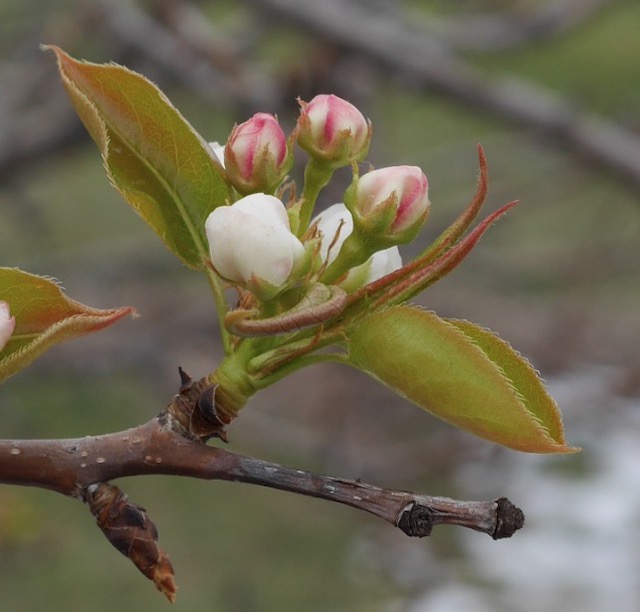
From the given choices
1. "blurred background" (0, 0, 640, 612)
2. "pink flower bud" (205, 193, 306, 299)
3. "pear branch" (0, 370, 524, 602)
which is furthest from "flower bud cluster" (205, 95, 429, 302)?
"blurred background" (0, 0, 640, 612)

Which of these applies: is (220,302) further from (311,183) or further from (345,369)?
(345,369)

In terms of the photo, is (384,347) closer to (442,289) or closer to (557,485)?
(442,289)

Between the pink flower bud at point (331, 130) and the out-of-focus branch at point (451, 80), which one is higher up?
the pink flower bud at point (331, 130)

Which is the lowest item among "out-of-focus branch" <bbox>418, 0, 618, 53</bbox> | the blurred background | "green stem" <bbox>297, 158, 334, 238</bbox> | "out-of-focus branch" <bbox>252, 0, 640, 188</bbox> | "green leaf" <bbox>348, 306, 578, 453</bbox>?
the blurred background

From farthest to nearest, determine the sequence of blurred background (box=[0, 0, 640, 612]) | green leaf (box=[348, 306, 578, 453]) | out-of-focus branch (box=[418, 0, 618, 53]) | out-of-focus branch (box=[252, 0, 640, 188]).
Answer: out-of-focus branch (box=[418, 0, 618, 53]), blurred background (box=[0, 0, 640, 612]), out-of-focus branch (box=[252, 0, 640, 188]), green leaf (box=[348, 306, 578, 453])

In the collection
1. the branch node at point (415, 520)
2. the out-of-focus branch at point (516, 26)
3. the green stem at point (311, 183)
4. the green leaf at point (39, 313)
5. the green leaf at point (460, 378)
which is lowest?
the out-of-focus branch at point (516, 26)

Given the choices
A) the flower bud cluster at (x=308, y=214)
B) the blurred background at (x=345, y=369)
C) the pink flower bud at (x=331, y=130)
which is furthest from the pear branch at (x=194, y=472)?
the blurred background at (x=345, y=369)

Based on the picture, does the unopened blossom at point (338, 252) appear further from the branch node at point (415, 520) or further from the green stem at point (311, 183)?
the branch node at point (415, 520)

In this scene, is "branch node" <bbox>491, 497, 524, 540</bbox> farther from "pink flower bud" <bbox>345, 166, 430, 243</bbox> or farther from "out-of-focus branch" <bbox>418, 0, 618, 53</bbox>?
"out-of-focus branch" <bbox>418, 0, 618, 53</bbox>
